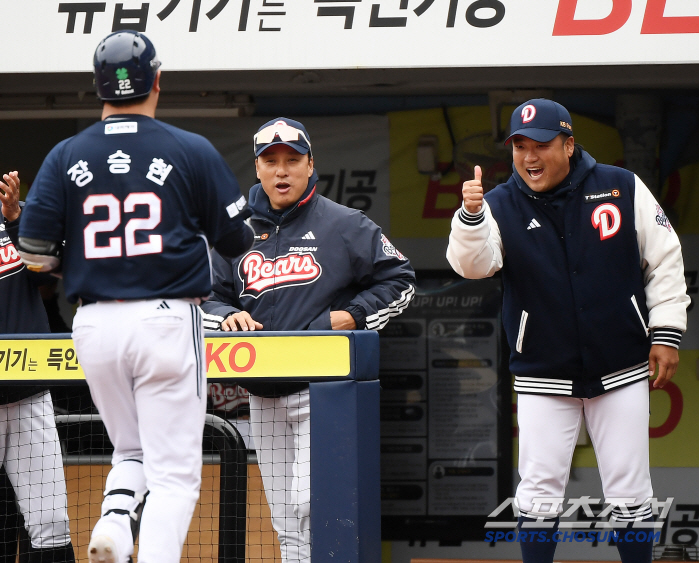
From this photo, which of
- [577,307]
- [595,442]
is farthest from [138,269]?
[595,442]

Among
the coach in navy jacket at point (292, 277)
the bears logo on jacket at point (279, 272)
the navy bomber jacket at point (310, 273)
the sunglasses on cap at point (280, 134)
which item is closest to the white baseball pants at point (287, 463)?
the coach in navy jacket at point (292, 277)

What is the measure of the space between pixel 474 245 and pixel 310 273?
68 centimetres

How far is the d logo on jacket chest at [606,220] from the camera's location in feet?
9.82

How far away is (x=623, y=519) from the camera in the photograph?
2916 mm

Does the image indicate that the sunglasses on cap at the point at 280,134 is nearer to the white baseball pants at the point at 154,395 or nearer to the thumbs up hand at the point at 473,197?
the thumbs up hand at the point at 473,197

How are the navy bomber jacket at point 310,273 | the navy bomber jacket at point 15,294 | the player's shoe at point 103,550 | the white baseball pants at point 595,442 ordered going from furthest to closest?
the navy bomber jacket at point 15,294
the navy bomber jacket at point 310,273
the white baseball pants at point 595,442
the player's shoe at point 103,550

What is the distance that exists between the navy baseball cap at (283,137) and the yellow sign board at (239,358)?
0.83 meters

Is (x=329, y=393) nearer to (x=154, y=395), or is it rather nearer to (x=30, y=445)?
(x=154, y=395)

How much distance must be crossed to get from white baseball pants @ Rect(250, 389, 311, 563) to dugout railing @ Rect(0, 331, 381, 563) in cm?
15

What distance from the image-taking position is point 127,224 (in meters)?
2.27

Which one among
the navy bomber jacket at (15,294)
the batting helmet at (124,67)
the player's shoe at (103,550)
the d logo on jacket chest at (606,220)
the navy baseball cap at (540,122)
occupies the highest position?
the navy baseball cap at (540,122)

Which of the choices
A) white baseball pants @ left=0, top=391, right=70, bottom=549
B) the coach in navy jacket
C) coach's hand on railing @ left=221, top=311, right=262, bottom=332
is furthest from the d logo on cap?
white baseball pants @ left=0, top=391, right=70, bottom=549

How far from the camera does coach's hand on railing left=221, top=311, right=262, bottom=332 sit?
3.11 metres

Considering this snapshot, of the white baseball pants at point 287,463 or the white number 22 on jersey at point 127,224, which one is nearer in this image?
the white number 22 on jersey at point 127,224
